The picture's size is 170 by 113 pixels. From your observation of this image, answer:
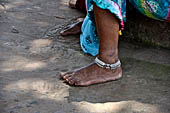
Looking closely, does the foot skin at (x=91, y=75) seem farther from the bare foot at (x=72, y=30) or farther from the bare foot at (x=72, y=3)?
the bare foot at (x=72, y=3)

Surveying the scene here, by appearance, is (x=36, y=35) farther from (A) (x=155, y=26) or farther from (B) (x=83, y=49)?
(A) (x=155, y=26)

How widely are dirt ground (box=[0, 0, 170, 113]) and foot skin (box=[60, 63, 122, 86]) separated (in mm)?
37

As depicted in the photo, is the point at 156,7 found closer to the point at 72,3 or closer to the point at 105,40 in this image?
the point at 105,40

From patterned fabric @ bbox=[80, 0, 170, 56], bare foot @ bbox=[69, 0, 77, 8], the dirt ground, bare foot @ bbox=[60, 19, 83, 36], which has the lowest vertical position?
the dirt ground

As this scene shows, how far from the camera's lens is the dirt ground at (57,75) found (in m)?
1.87

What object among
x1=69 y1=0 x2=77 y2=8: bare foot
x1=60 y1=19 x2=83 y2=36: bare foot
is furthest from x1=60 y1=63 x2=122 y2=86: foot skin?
x1=69 y1=0 x2=77 y2=8: bare foot

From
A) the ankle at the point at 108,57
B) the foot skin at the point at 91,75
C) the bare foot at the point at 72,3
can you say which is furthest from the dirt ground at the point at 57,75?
the bare foot at the point at 72,3

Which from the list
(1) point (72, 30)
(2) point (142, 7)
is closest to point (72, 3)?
(1) point (72, 30)

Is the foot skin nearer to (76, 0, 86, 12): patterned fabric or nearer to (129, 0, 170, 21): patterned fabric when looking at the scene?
(129, 0, 170, 21): patterned fabric

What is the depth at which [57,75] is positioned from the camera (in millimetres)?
2234

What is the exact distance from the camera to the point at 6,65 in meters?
2.33

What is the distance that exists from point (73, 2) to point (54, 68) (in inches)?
57.3

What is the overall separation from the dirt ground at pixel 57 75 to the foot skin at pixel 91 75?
37 mm

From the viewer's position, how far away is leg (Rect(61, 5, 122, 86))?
2.06m
